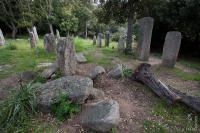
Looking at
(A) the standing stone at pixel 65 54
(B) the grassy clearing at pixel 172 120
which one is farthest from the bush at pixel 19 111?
(B) the grassy clearing at pixel 172 120

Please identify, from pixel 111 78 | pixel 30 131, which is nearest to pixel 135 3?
pixel 111 78

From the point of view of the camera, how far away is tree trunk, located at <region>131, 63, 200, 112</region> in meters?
4.47

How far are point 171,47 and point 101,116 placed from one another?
16.1ft

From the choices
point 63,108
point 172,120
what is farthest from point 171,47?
point 63,108

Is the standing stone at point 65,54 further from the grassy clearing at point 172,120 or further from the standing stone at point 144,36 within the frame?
the standing stone at point 144,36

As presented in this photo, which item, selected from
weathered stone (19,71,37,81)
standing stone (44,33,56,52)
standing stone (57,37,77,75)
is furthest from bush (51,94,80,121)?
standing stone (44,33,56,52)

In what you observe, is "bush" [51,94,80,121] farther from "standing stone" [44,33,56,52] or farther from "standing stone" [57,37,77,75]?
"standing stone" [44,33,56,52]

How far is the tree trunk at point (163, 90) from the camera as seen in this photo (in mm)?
4473

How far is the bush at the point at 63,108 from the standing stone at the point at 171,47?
188 inches

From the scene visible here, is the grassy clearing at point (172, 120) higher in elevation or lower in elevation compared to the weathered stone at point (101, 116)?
lower

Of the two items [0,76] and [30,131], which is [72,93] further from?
[0,76]

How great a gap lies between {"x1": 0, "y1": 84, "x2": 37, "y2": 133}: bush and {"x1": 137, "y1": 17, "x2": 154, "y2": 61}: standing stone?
17.4 feet

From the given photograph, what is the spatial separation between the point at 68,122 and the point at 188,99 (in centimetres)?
264

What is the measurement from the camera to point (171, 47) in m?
7.71
